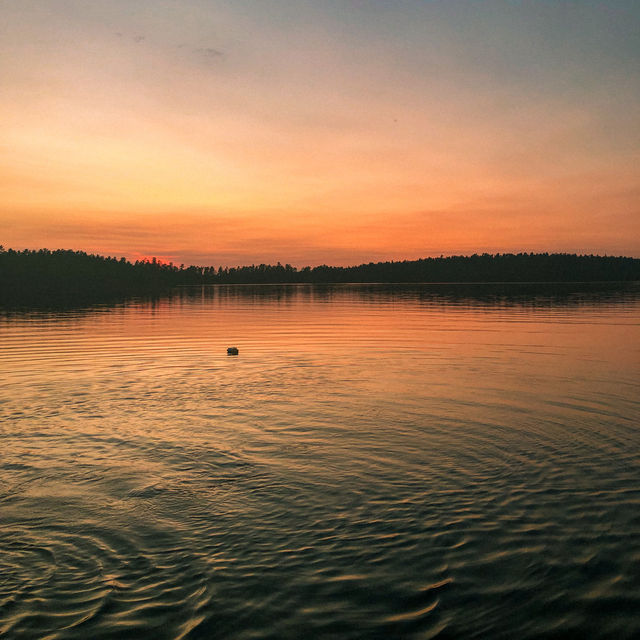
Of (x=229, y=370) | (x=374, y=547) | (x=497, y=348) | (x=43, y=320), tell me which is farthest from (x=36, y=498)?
(x=43, y=320)

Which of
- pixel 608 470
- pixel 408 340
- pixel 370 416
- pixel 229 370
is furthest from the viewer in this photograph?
pixel 408 340

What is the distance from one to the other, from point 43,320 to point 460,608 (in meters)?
63.8

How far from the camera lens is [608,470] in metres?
13.3

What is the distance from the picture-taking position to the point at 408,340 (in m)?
43.3

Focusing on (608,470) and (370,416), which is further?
(370,416)

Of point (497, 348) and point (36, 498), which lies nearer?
point (36, 498)

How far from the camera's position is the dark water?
784 centimetres

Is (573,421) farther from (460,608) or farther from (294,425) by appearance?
(460,608)

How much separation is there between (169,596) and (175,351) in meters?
30.2

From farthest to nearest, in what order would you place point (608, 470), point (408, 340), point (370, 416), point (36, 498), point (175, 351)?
1. point (408, 340)
2. point (175, 351)
3. point (370, 416)
4. point (608, 470)
5. point (36, 498)

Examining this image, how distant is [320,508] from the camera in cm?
1115

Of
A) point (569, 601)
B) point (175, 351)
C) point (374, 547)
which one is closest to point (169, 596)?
point (374, 547)

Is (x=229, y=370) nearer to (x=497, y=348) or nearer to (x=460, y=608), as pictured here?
(x=497, y=348)

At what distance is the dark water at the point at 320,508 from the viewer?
25.7 ft
